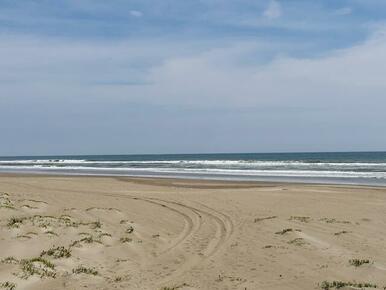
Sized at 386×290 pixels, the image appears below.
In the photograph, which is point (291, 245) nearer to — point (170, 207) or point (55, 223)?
point (55, 223)

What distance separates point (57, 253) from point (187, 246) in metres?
2.59

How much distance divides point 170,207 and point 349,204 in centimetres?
622

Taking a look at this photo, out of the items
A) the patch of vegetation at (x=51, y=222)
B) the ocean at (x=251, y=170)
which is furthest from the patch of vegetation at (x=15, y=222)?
the ocean at (x=251, y=170)

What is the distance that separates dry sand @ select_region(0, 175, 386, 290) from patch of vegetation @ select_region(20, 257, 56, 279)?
1cm

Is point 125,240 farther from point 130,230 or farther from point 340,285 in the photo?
point 340,285

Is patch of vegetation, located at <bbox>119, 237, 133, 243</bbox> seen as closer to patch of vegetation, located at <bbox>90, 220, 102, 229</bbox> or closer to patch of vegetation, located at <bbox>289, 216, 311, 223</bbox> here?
patch of vegetation, located at <bbox>90, 220, 102, 229</bbox>

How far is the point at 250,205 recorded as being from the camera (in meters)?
15.9

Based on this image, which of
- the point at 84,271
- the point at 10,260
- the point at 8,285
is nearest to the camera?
the point at 8,285

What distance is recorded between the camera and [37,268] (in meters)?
6.92

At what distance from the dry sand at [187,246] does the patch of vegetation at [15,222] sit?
21 millimetres

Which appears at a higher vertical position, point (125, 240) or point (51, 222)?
point (51, 222)

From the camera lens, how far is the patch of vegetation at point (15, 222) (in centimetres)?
978

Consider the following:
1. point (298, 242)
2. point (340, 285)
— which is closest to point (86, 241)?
point (298, 242)

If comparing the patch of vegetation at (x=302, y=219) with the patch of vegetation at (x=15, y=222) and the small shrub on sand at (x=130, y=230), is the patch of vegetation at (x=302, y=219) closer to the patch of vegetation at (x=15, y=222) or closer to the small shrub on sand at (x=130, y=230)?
the small shrub on sand at (x=130, y=230)
